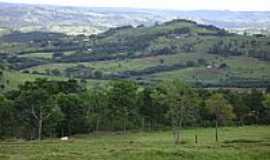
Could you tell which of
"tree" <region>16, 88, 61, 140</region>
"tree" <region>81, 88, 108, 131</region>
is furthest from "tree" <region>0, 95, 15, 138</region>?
"tree" <region>81, 88, 108, 131</region>

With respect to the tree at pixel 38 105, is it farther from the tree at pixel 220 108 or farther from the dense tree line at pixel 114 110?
the tree at pixel 220 108

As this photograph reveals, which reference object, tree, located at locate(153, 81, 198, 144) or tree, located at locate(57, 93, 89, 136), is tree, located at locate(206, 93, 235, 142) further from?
tree, located at locate(57, 93, 89, 136)

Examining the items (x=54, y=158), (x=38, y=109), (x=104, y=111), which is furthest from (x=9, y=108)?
(x=54, y=158)

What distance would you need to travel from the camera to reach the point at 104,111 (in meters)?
109

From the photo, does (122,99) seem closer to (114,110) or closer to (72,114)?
(114,110)

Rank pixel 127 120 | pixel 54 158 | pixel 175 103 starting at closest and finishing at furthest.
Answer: pixel 54 158 < pixel 175 103 < pixel 127 120

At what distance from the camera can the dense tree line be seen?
317 feet

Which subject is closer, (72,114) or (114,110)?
(114,110)

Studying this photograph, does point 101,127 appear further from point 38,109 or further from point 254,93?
point 254,93

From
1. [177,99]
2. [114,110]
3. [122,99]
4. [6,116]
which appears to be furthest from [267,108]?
[6,116]

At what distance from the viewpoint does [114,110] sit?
10781 cm

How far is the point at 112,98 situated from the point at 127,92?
10.5ft

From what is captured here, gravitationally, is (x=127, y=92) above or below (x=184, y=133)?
above

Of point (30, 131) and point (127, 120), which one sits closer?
point (30, 131)
